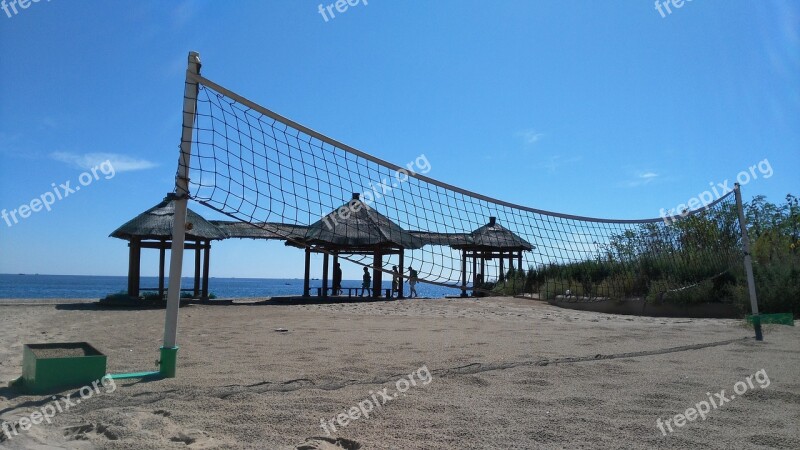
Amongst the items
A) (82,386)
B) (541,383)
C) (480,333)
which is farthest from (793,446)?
(480,333)

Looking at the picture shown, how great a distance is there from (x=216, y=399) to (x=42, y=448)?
918mm

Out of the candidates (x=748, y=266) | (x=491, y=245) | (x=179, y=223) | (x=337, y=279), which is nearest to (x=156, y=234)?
(x=337, y=279)

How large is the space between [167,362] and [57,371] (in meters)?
0.64

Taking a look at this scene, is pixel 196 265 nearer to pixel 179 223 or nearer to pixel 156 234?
pixel 156 234

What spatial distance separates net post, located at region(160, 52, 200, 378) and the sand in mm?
203

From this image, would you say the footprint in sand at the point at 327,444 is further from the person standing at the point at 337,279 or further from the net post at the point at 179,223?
the person standing at the point at 337,279

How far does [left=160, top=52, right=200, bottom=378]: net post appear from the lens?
4.03 m

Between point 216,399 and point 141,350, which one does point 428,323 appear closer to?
point 141,350

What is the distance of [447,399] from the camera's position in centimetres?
349

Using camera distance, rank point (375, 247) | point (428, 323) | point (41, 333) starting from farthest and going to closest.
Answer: point (375, 247)
point (428, 323)
point (41, 333)

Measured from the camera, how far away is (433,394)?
3.61 metres

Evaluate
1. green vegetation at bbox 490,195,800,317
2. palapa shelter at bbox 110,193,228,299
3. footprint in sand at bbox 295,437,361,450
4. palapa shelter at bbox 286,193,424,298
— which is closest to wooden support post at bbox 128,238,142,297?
palapa shelter at bbox 110,193,228,299

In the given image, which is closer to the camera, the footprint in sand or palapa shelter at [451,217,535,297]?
the footprint in sand

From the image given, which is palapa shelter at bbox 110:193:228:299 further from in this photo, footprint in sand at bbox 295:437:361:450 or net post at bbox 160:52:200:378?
footprint in sand at bbox 295:437:361:450
